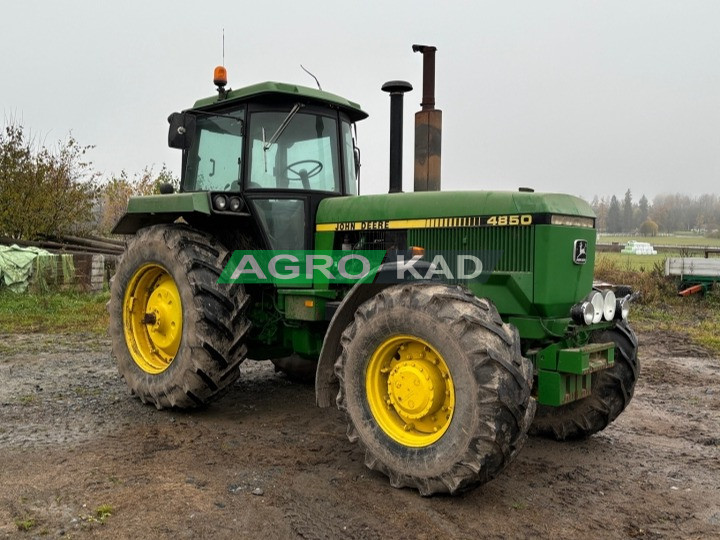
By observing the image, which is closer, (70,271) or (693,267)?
(70,271)

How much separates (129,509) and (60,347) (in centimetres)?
554

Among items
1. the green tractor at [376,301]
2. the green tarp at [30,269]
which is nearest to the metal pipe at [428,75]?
the green tractor at [376,301]

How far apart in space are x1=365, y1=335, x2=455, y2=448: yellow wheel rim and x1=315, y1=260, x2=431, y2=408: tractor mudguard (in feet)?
1.56

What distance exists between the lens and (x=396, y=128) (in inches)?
209

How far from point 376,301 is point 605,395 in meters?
1.92

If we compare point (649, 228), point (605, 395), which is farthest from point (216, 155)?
point (649, 228)

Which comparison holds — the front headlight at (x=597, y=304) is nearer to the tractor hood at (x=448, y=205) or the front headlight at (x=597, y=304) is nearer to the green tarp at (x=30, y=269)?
the tractor hood at (x=448, y=205)

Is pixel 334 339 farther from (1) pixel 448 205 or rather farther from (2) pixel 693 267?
(2) pixel 693 267

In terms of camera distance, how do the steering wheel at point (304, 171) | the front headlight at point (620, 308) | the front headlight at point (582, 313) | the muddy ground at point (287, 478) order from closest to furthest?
the muddy ground at point (287, 478) < the front headlight at point (582, 313) < the front headlight at point (620, 308) < the steering wheel at point (304, 171)

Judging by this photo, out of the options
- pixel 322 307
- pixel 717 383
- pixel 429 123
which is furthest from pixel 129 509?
pixel 717 383

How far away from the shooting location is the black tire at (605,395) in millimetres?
4629

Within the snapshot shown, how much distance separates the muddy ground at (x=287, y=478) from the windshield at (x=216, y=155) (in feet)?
6.50

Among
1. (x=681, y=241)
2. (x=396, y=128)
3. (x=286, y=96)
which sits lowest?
(x=681, y=241)

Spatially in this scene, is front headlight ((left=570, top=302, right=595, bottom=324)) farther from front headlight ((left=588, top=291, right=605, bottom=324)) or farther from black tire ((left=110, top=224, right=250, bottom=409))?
black tire ((left=110, top=224, right=250, bottom=409))
